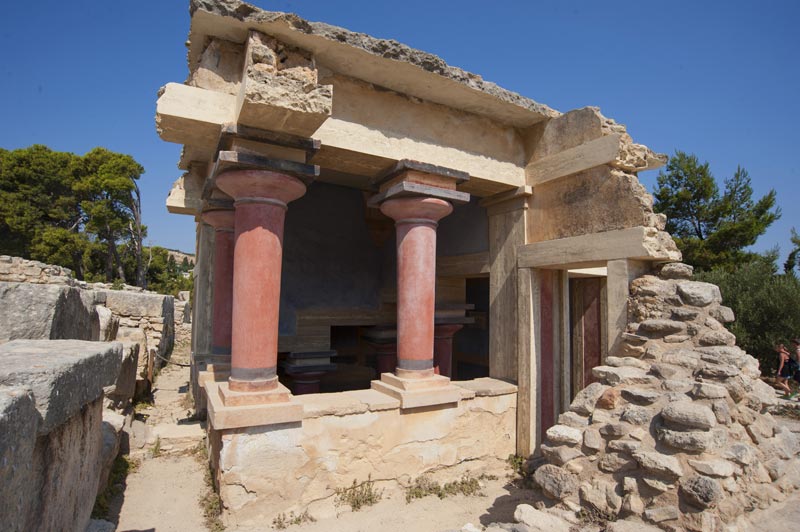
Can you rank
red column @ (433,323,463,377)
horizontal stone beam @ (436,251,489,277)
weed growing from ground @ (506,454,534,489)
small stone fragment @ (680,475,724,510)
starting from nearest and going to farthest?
small stone fragment @ (680,475,724,510) < weed growing from ground @ (506,454,534,489) < horizontal stone beam @ (436,251,489,277) < red column @ (433,323,463,377)

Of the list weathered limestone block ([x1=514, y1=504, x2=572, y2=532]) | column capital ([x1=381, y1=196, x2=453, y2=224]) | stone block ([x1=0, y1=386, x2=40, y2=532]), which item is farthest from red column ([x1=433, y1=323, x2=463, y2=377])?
stone block ([x1=0, y1=386, x2=40, y2=532])

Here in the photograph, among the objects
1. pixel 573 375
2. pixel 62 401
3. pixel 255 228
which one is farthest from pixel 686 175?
pixel 62 401

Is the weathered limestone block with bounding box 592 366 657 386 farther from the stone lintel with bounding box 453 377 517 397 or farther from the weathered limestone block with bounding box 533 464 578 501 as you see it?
the stone lintel with bounding box 453 377 517 397

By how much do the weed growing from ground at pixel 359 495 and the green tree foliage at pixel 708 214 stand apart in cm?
1862

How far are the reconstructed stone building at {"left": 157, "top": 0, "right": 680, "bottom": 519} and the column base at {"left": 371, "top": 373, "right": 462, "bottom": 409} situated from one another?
2 cm

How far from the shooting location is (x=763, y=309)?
512 inches

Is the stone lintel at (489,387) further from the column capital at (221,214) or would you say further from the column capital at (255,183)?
the column capital at (221,214)

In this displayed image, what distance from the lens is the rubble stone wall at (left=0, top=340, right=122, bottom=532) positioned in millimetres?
1385

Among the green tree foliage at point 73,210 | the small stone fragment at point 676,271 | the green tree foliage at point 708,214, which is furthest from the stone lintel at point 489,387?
the green tree foliage at point 73,210

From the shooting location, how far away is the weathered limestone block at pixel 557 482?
3500 mm

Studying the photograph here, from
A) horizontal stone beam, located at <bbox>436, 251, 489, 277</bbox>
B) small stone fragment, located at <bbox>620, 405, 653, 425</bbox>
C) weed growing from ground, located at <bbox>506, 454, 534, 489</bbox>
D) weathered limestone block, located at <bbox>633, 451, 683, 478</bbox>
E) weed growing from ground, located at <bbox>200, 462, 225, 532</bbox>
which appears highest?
horizontal stone beam, located at <bbox>436, 251, 489, 277</bbox>

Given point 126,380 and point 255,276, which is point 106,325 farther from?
point 255,276

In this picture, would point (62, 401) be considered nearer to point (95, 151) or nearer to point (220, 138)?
point (220, 138)

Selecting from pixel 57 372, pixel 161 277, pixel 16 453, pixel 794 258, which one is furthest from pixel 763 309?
pixel 161 277
